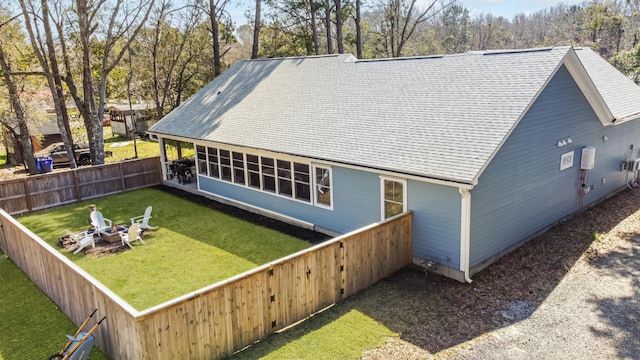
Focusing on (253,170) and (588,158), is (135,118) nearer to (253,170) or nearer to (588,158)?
(253,170)

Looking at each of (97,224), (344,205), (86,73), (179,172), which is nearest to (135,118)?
(86,73)

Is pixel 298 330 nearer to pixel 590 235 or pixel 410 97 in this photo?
pixel 410 97

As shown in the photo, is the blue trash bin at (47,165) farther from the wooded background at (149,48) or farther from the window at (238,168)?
the window at (238,168)

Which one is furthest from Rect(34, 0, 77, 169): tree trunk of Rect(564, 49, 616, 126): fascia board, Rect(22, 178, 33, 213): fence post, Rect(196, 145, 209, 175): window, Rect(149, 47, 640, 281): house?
Rect(564, 49, 616, 126): fascia board

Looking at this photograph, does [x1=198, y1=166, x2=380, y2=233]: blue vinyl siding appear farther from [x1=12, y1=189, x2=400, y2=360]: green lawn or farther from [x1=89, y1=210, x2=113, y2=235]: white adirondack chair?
[x1=89, y1=210, x2=113, y2=235]: white adirondack chair

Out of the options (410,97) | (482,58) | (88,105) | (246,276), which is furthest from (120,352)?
(88,105)
